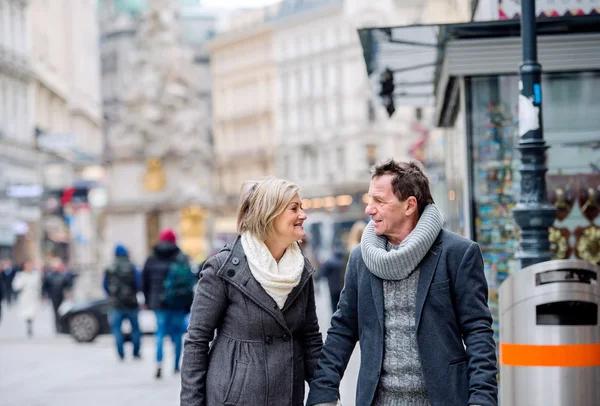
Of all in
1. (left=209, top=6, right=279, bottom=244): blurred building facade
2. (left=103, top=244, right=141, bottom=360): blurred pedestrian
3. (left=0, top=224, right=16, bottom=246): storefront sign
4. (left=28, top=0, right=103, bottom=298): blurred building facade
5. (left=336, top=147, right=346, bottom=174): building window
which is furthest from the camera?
(left=209, top=6, right=279, bottom=244): blurred building facade

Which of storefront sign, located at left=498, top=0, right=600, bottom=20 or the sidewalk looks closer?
storefront sign, located at left=498, top=0, right=600, bottom=20

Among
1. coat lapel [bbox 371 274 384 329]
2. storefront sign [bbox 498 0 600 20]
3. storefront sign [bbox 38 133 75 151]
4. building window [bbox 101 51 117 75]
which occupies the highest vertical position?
building window [bbox 101 51 117 75]

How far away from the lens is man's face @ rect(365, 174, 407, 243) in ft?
17.0

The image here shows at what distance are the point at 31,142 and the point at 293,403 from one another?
57.6 metres

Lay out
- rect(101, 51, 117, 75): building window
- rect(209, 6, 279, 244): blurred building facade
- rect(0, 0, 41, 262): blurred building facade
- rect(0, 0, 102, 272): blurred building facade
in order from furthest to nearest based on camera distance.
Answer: rect(101, 51, 117, 75): building window → rect(209, 6, 279, 244): blurred building facade → rect(0, 0, 41, 262): blurred building facade → rect(0, 0, 102, 272): blurred building facade

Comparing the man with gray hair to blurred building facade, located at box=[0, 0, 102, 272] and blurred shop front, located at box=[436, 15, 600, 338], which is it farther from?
blurred building facade, located at box=[0, 0, 102, 272]

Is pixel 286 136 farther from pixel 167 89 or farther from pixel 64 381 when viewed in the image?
pixel 64 381

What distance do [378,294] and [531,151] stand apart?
4.14 meters

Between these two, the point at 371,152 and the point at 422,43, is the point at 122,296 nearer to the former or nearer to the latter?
the point at 422,43

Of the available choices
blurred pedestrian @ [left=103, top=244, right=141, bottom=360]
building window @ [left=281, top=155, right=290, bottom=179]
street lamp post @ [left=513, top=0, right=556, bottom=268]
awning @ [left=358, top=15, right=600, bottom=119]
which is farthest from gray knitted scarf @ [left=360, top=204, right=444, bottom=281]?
building window @ [left=281, top=155, right=290, bottom=179]

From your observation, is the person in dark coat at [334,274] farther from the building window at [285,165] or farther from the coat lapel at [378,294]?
the building window at [285,165]

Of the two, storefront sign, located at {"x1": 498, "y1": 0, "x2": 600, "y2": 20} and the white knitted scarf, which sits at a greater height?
storefront sign, located at {"x1": 498, "y1": 0, "x2": 600, "y2": 20}

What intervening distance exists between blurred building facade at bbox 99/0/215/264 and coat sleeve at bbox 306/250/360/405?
42194 mm

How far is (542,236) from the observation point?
8.71 metres
